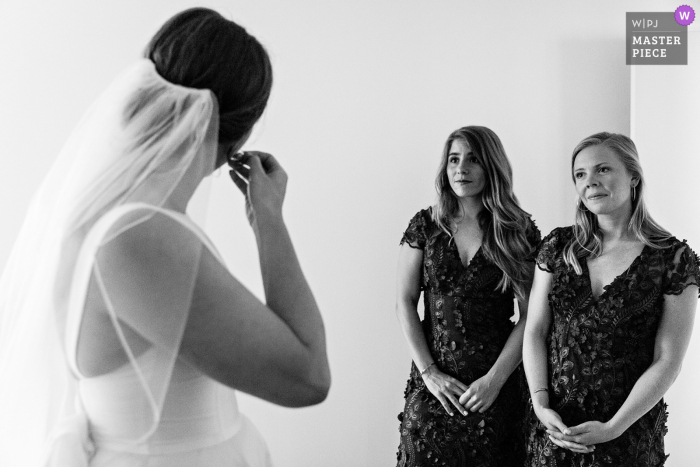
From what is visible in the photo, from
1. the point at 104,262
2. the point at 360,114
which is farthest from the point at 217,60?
the point at 360,114

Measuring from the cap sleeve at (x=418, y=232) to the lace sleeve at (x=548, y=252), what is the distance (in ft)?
1.54

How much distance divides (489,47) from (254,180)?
252 cm

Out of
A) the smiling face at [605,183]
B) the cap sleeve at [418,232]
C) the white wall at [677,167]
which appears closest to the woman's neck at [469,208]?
the cap sleeve at [418,232]

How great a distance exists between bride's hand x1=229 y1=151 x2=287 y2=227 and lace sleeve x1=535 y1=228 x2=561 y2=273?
1354mm

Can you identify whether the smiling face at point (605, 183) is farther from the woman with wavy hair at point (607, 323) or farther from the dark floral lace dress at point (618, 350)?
the dark floral lace dress at point (618, 350)

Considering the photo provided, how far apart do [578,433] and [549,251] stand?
605 millimetres

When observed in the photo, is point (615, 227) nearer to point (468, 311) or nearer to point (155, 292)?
point (468, 311)

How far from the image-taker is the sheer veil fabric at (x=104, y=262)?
2.56 ft

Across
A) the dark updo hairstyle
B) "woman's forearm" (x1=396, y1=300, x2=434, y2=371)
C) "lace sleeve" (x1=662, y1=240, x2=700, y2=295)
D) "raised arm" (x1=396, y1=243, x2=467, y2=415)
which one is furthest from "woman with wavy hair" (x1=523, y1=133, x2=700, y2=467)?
the dark updo hairstyle

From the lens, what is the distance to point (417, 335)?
2438 mm

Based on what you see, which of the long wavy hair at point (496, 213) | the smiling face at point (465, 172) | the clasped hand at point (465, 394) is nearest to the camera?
the clasped hand at point (465, 394)

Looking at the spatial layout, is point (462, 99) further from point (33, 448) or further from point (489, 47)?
point (33, 448)

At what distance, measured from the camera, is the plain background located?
3.15 meters

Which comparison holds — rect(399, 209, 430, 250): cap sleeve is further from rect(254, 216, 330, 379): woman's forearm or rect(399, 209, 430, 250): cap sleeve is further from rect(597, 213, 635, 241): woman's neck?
rect(254, 216, 330, 379): woman's forearm
